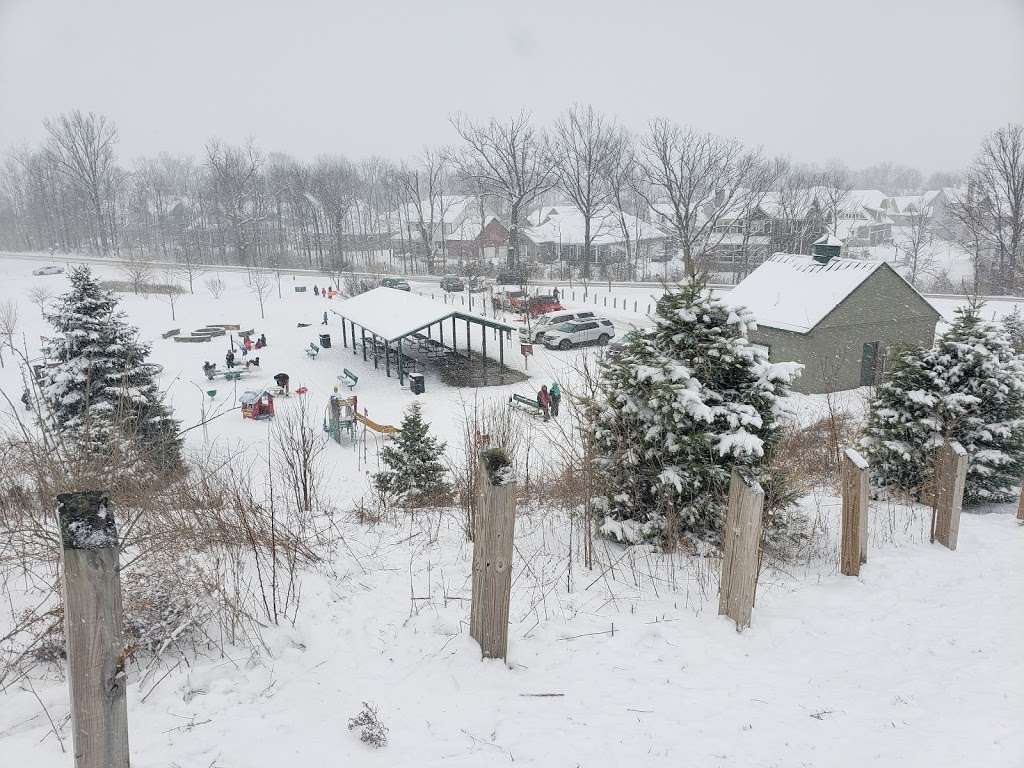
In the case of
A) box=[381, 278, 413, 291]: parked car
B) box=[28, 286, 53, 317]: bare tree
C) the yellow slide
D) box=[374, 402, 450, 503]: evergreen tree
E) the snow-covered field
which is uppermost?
box=[381, 278, 413, 291]: parked car

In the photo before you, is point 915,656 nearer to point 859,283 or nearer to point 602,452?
point 602,452

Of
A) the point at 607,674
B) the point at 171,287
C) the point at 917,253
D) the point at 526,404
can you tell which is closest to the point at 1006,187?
the point at 917,253

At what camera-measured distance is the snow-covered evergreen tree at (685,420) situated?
5.71 m

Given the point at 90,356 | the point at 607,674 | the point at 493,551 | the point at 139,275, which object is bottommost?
the point at 607,674

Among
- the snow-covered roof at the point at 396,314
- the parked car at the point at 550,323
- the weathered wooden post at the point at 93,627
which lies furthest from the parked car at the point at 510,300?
the weathered wooden post at the point at 93,627

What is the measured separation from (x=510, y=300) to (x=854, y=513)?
32928 millimetres

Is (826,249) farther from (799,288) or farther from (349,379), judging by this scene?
(349,379)

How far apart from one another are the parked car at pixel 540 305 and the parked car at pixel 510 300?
0.59 m

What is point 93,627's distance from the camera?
7.87 feet

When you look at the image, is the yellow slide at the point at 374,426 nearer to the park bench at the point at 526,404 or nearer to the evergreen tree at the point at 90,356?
the park bench at the point at 526,404

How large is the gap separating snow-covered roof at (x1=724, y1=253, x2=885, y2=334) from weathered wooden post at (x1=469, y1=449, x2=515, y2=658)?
18382 millimetres

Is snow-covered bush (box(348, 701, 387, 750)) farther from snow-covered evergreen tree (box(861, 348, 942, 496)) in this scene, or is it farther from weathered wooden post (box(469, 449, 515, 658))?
snow-covered evergreen tree (box(861, 348, 942, 496))

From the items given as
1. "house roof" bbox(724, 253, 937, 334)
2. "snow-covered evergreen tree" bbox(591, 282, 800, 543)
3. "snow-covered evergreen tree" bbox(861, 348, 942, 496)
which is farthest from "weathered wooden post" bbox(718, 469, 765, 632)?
"house roof" bbox(724, 253, 937, 334)

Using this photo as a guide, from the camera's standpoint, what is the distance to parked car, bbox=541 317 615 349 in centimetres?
2747
